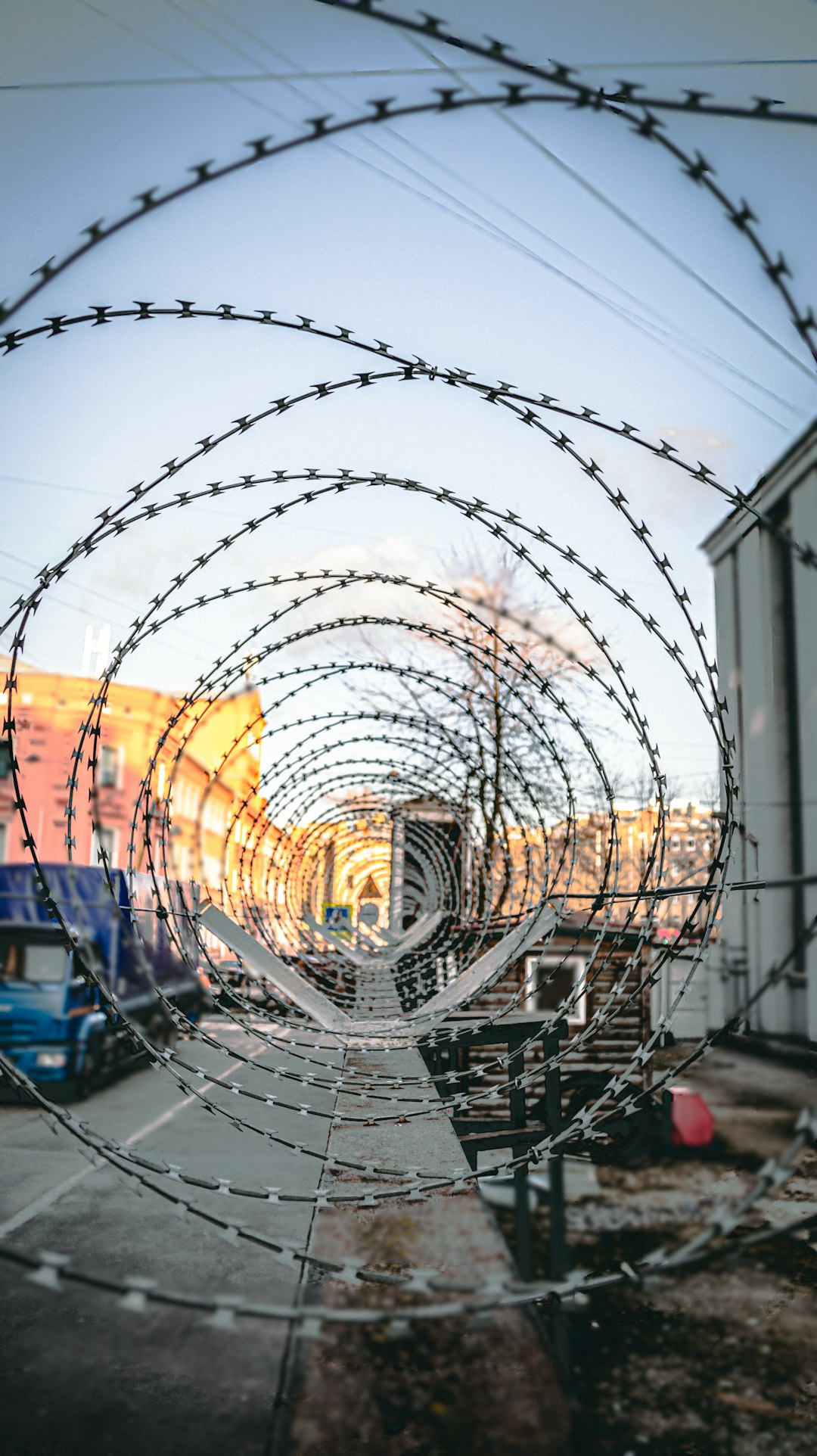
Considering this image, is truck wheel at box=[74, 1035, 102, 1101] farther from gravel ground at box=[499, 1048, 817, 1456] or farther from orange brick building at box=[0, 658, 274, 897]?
gravel ground at box=[499, 1048, 817, 1456]

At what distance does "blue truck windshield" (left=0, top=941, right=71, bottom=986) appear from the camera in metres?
12.2

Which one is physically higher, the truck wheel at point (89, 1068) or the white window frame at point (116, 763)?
the white window frame at point (116, 763)

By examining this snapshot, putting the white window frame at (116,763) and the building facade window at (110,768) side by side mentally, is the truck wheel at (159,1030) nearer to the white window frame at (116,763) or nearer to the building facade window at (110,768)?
the building facade window at (110,768)

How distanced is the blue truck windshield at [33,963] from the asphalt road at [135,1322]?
3443 mm

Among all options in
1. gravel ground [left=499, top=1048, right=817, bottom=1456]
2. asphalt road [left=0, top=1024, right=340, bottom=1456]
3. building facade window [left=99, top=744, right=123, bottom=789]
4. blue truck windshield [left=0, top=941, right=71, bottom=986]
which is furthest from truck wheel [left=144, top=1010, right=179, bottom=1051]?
asphalt road [left=0, top=1024, right=340, bottom=1456]

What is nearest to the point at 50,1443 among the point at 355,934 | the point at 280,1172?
the point at 280,1172

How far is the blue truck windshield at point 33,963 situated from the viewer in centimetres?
1223

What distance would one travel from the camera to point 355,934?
1898 cm

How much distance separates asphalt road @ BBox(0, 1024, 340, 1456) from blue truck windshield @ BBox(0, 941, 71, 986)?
344 cm

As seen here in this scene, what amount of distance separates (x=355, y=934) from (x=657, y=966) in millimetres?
15905

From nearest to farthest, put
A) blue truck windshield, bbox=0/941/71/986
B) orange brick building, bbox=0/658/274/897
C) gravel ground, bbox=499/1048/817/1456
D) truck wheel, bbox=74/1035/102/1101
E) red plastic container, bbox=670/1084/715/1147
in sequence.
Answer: orange brick building, bbox=0/658/274/897 < gravel ground, bbox=499/1048/817/1456 < blue truck windshield, bbox=0/941/71/986 < truck wheel, bbox=74/1035/102/1101 < red plastic container, bbox=670/1084/715/1147

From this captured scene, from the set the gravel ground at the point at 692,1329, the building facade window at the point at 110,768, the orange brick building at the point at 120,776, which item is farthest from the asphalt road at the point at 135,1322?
the building facade window at the point at 110,768

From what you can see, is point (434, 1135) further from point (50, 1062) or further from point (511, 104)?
point (50, 1062)

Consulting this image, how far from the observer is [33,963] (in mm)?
12320
